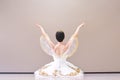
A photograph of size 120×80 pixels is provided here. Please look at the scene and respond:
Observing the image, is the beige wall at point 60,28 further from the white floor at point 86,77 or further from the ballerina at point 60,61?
the ballerina at point 60,61

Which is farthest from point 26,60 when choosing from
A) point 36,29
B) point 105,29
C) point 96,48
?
point 105,29

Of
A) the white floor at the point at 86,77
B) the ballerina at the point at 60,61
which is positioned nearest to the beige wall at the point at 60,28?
the white floor at the point at 86,77

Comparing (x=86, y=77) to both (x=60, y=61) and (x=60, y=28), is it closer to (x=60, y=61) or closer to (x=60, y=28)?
(x=60, y=28)

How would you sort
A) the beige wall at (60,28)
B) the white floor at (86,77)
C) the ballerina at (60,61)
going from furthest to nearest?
the beige wall at (60,28) < the white floor at (86,77) < the ballerina at (60,61)

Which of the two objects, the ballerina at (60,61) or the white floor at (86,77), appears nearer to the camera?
the ballerina at (60,61)

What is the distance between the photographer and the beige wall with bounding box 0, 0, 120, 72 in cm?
427

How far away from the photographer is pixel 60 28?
169 inches

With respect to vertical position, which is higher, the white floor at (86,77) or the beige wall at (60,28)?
the beige wall at (60,28)

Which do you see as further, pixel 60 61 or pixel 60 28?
pixel 60 28

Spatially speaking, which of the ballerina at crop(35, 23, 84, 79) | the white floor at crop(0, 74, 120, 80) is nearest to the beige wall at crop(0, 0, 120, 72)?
the white floor at crop(0, 74, 120, 80)

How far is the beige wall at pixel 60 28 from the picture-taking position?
4273 mm

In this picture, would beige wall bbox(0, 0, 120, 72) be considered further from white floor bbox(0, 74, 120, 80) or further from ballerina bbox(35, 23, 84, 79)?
ballerina bbox(35, 23, 84, 79)

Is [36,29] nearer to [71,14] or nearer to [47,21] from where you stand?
[47,21]

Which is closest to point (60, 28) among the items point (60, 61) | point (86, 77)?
point (86, 77)
